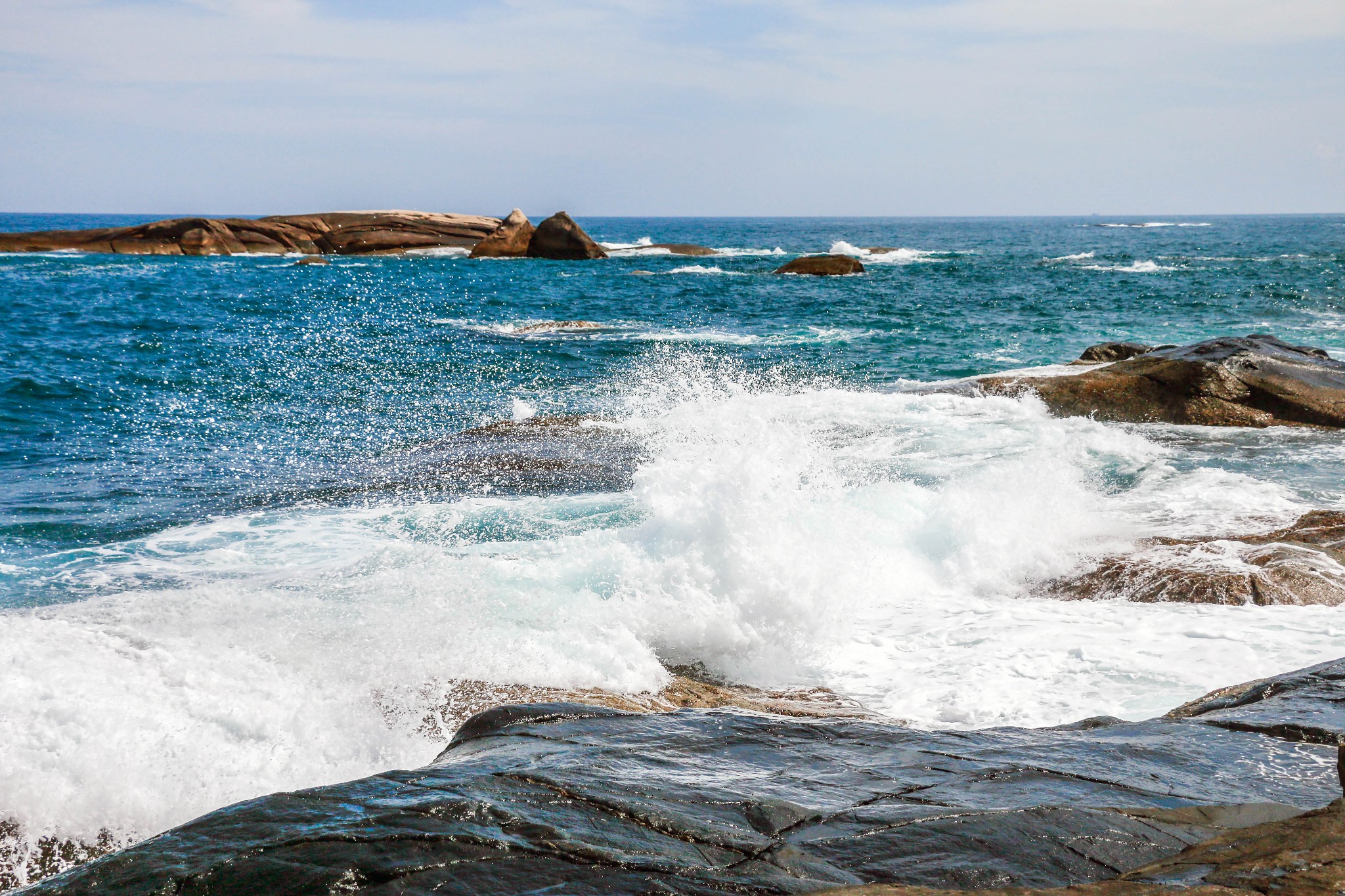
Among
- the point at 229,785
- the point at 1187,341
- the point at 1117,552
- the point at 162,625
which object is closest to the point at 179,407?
the point at 162,625

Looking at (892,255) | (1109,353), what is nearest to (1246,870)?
(1109,353)

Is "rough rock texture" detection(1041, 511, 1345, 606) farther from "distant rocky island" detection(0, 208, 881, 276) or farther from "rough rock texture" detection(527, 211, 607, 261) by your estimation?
"rough rock texture" detection(527, 211, 607, 261)

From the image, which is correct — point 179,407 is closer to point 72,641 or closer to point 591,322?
point 72,641

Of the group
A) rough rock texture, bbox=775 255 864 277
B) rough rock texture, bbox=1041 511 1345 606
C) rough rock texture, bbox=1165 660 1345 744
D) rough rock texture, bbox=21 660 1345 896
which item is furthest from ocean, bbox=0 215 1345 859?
rough rock texture, bbox=775 255 864 277

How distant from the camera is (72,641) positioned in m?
5.33

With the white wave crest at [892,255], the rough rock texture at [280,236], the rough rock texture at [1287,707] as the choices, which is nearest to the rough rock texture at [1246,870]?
the rough rock texture at [1287,707]

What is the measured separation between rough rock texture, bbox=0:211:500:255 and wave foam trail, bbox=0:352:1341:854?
146ft

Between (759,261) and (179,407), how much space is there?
124ft

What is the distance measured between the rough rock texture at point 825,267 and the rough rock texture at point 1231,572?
1269 inches

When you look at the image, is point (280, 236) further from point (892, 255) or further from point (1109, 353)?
point (1109, 353)

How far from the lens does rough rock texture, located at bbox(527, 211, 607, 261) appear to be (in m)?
48.4

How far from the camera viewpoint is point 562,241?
160ft

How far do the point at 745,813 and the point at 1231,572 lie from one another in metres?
5.45

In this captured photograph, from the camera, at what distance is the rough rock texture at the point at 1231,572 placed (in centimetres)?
625
